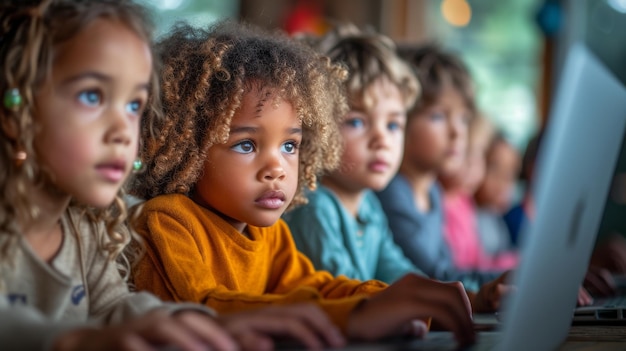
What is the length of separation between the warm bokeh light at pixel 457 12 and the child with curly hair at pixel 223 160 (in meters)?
3.33

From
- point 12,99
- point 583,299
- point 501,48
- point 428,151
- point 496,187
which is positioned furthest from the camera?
point 501,48

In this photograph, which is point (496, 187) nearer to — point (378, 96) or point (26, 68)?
point (378, 96)

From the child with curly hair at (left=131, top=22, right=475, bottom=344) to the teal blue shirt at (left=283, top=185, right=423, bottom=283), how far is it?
0.68ft

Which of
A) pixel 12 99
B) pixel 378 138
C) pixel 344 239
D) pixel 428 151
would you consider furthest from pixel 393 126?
pixel 12 99

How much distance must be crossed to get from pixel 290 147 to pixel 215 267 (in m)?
0.18

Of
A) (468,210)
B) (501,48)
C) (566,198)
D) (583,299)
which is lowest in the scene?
(468,210)

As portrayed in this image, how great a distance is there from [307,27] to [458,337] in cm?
347

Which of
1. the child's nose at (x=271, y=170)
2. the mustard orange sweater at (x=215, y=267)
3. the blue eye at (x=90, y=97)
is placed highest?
the blue eye at (x=90, y=97)

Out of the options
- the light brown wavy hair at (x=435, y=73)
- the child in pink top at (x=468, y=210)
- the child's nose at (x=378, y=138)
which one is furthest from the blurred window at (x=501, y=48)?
the child's nose at (x=378, y=138)

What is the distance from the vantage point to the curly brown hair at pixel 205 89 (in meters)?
1.00

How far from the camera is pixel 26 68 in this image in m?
0.72

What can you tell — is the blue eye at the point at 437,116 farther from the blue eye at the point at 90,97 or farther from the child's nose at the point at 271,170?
the blue eye at the point at 90,97

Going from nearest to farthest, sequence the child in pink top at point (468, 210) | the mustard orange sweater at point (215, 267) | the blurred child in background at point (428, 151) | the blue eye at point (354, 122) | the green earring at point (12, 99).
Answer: the green earring at point (12, 99) → the mustard orange sweater at point (215, 267) → the blue eye at point (354, 122) → the blurred child in background at point (428, 151) → the child in pink top at point (468, 210)

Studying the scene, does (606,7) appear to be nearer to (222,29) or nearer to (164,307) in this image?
(222,29)
